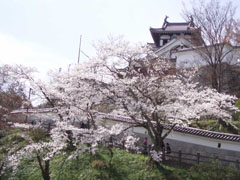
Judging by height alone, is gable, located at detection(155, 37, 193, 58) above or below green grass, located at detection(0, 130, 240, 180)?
above

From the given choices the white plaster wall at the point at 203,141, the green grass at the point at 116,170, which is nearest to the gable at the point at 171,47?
the white plaster wall at the point at 203,141

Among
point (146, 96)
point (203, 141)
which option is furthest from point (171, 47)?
point (146, 96)

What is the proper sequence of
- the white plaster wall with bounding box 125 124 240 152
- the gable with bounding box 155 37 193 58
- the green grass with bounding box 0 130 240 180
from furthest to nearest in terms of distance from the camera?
the gable with bounding box 155 37 193 58 < the white plaster wall with bounding box 125 124 240 152 < the green grass with bounding box 0 130 240 180

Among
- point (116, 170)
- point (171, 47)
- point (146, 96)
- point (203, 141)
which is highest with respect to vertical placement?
point (171, 47)

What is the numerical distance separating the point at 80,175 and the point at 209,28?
14095 mm

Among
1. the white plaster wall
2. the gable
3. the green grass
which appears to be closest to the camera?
the green grass

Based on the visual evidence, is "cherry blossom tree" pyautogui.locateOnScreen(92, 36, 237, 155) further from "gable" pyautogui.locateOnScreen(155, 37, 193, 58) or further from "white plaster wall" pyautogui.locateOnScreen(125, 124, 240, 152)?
"gable" pyautogui.locateOnScreen(155, 37, 193, 58)

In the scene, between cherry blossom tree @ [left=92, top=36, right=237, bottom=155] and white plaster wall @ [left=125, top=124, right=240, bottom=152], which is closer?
cherry blossom tree @ [left=92, top=36, right=237, bottom=155]

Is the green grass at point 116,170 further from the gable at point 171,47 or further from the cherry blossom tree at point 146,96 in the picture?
the gable at point 171,47

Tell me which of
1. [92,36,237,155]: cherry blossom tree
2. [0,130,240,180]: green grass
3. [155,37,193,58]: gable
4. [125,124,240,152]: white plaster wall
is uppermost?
[155,37,193,58]: gable

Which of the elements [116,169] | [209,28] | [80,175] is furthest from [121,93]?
[209,28]

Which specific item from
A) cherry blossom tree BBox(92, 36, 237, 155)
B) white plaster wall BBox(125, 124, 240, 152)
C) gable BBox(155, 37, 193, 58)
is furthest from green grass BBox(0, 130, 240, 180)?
gable BBox(155, 37, 193, 58)

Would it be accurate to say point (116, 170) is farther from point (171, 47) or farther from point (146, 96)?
point (171, 47)

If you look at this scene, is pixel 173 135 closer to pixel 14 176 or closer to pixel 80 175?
pixel 80 175
